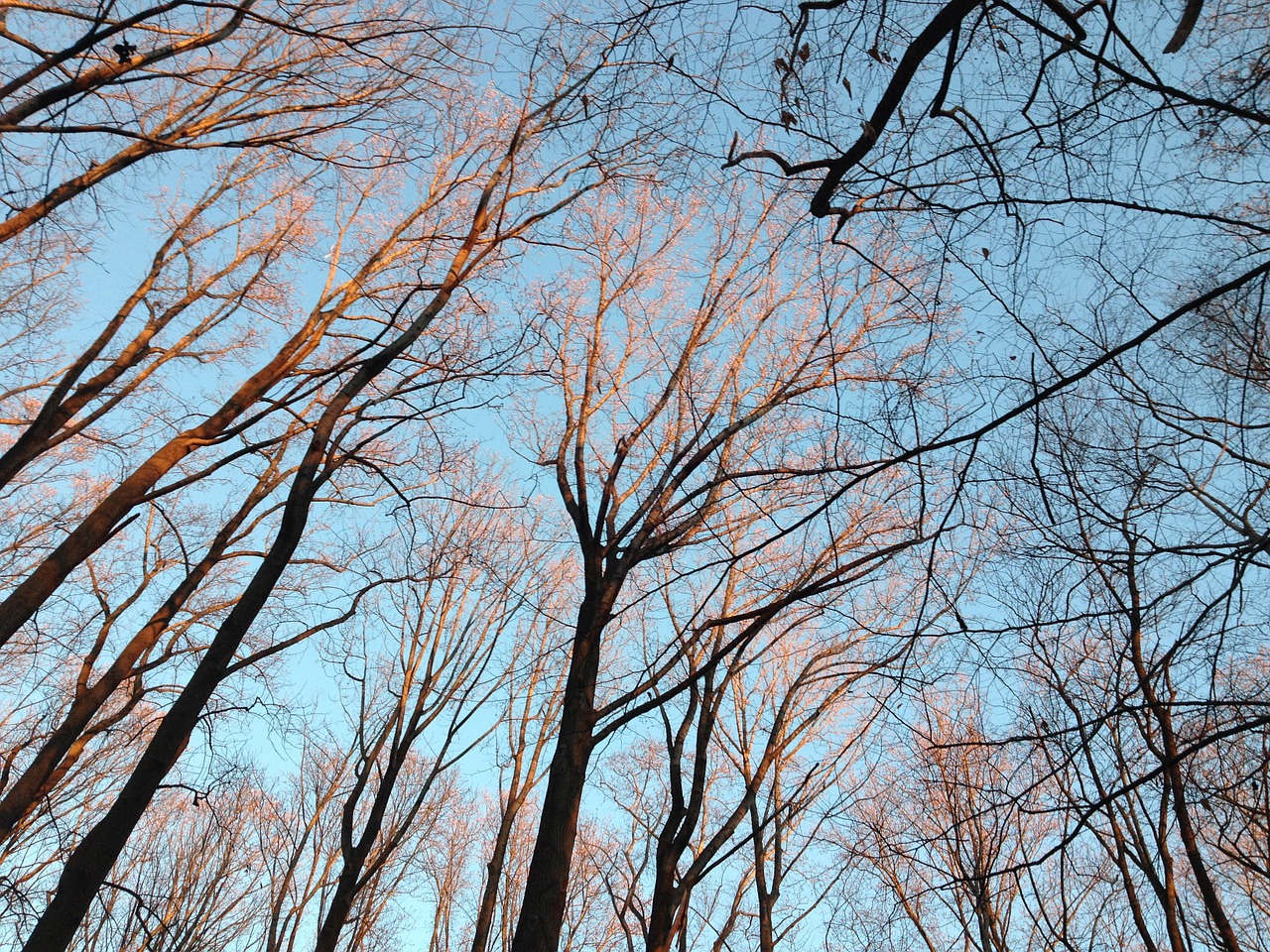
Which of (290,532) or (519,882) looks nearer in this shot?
(290,532)

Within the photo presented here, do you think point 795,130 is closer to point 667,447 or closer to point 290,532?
point 290,532

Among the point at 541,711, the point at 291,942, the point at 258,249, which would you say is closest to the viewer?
the point at 258,249

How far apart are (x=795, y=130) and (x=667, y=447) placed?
3949mm

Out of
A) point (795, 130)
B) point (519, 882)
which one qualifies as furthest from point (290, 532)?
point (519, 882)

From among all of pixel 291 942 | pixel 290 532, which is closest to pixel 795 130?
pixel 290 532

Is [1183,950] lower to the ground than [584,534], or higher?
lower

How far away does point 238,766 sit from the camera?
20.9 ft

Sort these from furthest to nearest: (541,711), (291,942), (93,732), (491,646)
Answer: (291,942) < (541,711) < (491,646) < (93,732)

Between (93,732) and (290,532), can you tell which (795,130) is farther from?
(93,732)

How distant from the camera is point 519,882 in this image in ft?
68.9

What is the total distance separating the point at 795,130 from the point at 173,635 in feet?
28.3

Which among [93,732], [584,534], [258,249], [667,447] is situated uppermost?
[258,249]

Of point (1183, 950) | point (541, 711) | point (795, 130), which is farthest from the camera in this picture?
point (541, 711)

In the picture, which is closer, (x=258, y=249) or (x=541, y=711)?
(x=258, y=249)
